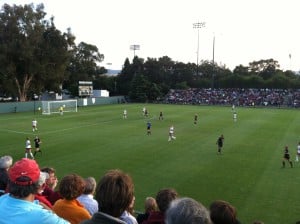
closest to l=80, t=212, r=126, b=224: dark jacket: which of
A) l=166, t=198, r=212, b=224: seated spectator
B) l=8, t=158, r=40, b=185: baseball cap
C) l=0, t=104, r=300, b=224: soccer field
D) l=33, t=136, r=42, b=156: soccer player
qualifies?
l=166, t=198, r=212, b=224: seated spectator

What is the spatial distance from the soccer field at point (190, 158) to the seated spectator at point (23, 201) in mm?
11854

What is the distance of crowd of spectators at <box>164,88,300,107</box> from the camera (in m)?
89.2

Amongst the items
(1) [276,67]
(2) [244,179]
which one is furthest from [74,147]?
(1) [276,67]

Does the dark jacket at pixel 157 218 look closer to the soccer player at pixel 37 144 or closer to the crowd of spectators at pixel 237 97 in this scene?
the soccer player at pixel 37 144

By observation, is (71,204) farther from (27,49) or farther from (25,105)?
(27,49)

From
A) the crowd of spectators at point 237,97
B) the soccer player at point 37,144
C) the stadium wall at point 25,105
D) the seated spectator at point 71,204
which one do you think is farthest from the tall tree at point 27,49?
the seated spectator at point 71,204

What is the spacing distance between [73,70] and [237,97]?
135 feet

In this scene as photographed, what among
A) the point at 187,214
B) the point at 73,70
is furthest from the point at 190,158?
the point at 73,70

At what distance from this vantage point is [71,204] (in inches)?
218

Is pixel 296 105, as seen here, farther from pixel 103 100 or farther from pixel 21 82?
pixel 21 82

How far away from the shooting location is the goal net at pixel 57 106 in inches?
2378

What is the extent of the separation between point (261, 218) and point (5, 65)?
61255 millimetres

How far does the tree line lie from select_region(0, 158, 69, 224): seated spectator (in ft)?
220

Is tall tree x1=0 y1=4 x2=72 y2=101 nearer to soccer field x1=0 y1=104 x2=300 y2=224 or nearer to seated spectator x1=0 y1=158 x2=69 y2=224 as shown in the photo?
soccer field x1=0 y1=104 x2=300 y2=224
